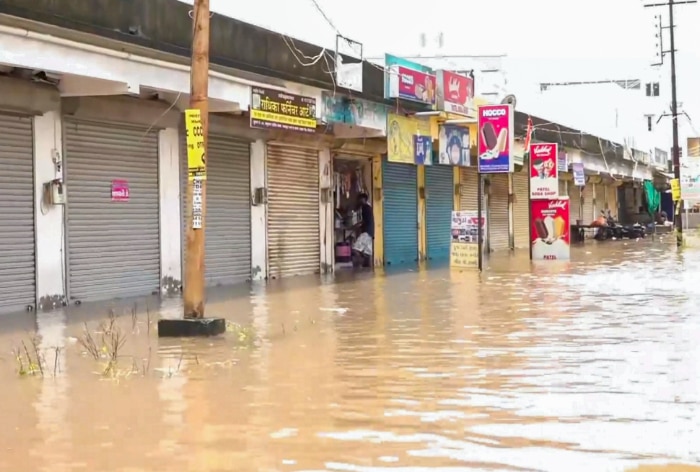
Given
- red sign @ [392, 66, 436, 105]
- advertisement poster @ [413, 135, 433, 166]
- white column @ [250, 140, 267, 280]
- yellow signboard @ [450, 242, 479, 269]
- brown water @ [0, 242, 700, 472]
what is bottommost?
brown water @ [0, 242, 700, 472]

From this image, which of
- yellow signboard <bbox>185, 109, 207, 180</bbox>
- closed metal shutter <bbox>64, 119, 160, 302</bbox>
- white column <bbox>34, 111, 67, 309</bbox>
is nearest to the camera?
yellow signboard <bbox>185, 109, 207, 180</bbox>

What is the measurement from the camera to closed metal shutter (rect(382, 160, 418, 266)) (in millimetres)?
24250

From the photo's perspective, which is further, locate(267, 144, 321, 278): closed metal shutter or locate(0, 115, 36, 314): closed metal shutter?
locate(267, 144, 321, 278): closed metal shutter

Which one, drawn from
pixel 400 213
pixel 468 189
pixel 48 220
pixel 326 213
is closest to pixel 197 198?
pixel 48 220

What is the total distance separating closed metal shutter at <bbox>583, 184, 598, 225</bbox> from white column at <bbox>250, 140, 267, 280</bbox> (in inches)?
1139

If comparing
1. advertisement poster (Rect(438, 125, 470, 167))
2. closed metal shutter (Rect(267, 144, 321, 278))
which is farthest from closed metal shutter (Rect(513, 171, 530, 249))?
closed metal shutter (Rect(267, 144, 321, 278))

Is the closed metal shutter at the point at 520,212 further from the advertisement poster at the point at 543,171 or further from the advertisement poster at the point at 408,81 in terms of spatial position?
the advertisement poster at the point at 408,81

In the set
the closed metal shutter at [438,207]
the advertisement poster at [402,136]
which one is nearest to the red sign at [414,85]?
the advertisement poster at [402,136]

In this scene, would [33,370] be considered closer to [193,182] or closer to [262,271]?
[193,182]

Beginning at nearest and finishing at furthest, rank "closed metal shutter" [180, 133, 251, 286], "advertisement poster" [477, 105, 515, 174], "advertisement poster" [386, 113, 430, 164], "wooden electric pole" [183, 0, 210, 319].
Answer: "wooden electric pole" [183, 0, 210, 319], "closed metal shutter" [180, 133, 251, 286], "advertisement poster" [477, 105, 515, 174], "advertisement poster" [386, 113, 430, 164]

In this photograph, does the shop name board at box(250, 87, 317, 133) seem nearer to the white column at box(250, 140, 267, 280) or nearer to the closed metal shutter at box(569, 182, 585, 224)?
the white column at box(250, 140, 267, 280)

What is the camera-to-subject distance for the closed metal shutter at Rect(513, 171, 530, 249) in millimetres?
34969

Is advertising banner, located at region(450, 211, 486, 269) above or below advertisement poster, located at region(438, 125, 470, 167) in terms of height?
below

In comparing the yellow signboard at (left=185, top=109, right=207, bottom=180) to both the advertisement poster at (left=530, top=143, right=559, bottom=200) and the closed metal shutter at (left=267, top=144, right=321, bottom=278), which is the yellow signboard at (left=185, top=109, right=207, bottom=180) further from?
the advertisement poster at (left=530, top=143, right=559, bottom=200)
